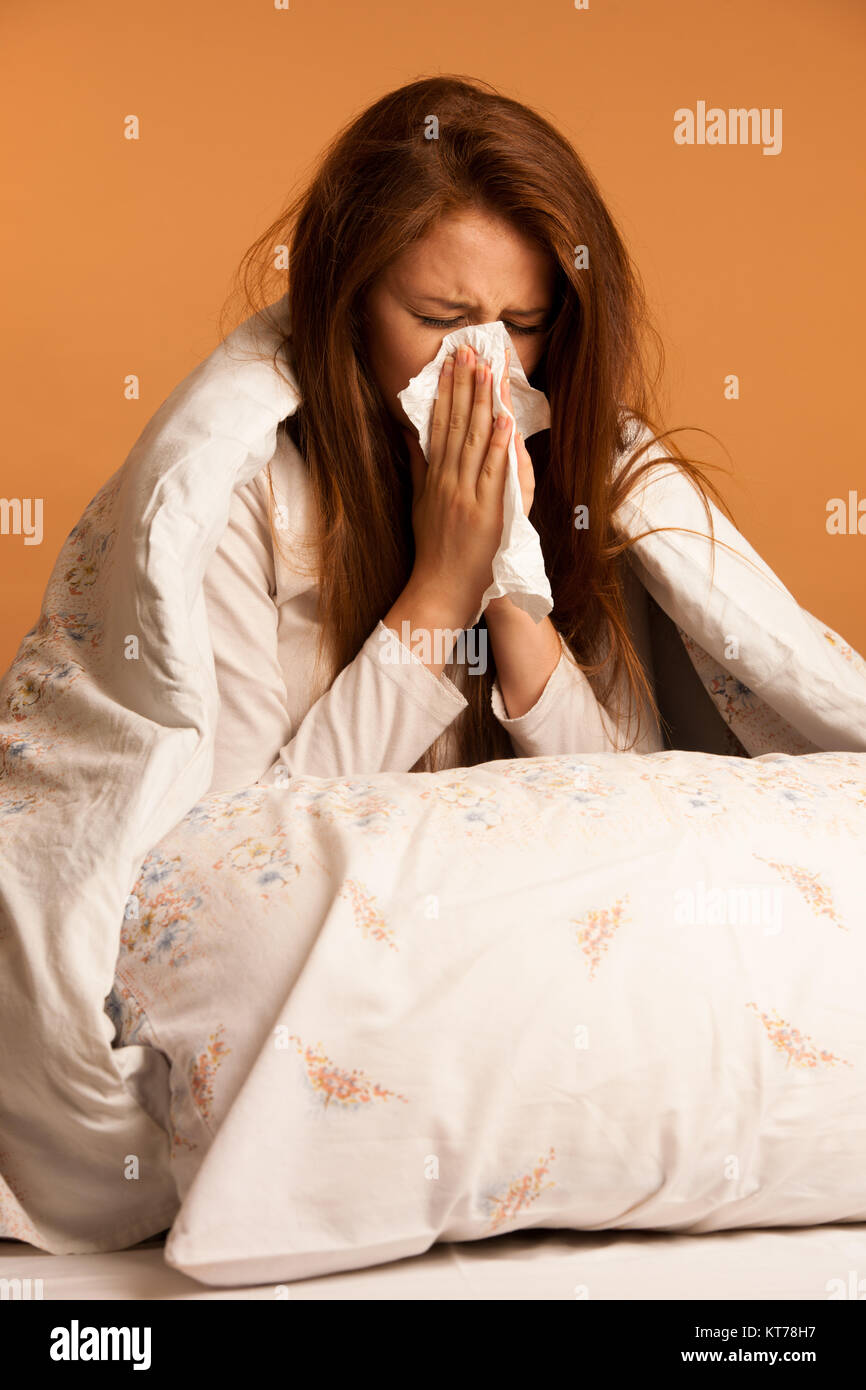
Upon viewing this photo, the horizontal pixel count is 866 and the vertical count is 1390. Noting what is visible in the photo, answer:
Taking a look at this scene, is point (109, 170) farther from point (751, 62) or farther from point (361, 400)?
point (361, 400)

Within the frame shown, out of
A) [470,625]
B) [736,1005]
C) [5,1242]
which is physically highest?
[470,625]

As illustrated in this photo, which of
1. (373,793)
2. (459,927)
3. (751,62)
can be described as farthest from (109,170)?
(459,927)

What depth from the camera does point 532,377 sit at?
4.20ft

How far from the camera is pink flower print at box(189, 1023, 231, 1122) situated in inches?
27.4

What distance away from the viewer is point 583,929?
711mm

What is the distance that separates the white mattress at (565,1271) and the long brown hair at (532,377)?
591mm

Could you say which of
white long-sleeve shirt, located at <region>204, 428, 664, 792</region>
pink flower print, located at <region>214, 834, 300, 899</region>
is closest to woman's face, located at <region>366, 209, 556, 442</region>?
white long-sleeve shirt, located at <region>204, 428, 664, 792</region>

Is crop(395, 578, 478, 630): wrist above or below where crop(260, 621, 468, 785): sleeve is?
above

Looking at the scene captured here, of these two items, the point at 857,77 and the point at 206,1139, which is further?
the point at 857,77

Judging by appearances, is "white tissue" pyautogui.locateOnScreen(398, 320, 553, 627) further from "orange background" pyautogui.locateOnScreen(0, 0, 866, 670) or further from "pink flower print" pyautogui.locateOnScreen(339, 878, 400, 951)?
"orange background" pyautogui.locateOnScreen(0, 0, 866, 670)

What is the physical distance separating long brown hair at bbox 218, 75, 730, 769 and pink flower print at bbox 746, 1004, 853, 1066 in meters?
0.57
